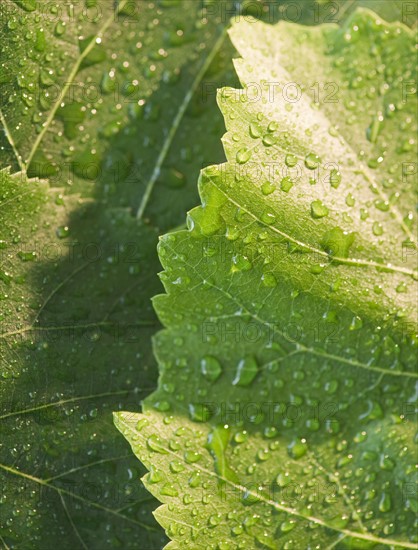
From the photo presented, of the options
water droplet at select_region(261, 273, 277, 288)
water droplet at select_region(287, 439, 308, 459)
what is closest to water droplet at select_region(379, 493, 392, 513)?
water droplet at select_region(287, 439, 308, 459)

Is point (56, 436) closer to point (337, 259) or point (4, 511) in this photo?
point (4, 511)

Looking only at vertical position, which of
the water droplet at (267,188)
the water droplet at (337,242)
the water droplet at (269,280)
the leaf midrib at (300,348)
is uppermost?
the water droplet at (267,188)

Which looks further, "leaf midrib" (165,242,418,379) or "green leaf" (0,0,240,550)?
"green leaf" (0,0,240,550)

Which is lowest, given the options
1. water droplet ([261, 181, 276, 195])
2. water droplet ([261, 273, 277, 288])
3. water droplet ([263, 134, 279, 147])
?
water droplet ([261, 273, 277, 288])

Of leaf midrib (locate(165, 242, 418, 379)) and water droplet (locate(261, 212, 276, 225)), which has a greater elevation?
water droplet (locate(261, 212, 276, 225))

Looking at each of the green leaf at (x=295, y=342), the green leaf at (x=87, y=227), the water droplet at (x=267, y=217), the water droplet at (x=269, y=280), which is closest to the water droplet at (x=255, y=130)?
the green leaf at (x=295, y=342)

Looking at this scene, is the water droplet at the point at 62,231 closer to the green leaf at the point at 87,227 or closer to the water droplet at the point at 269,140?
the green leaf at the point at 87,227

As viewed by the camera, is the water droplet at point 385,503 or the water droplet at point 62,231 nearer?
the water droplet at point 385,503

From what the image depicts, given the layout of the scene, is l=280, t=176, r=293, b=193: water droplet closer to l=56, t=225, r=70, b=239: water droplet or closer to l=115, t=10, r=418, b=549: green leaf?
l=115, t=10, r=418, b=549: green leaf
